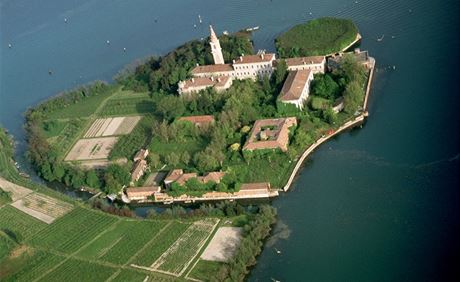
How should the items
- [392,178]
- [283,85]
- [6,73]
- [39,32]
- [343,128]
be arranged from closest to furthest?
[392,178]
[343,128]
[283,85]
[6,73]
[39,32]

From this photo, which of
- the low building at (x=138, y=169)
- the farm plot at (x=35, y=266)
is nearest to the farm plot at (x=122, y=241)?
the farm plot at (x=35, y=266)

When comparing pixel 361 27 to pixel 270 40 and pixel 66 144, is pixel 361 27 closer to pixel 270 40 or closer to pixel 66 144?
pixel 270 40

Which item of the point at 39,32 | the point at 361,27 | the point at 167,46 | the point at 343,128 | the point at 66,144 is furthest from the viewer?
the point at 39,32


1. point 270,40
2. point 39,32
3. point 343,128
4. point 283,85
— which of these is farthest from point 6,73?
point 343,128

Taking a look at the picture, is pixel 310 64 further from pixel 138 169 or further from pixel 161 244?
pixel 161 244

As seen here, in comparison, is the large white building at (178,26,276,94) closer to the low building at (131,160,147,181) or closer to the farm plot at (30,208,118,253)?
the low building at (131,160,147,181)

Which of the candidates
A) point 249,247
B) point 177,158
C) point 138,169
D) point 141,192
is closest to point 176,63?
point 177,158

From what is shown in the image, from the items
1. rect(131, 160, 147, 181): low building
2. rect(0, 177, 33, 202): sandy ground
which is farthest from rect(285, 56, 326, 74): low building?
rect(0, 177, 33, 202): sandy ground

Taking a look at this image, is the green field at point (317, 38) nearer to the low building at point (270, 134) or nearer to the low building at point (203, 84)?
the low building at point (203, 84)
